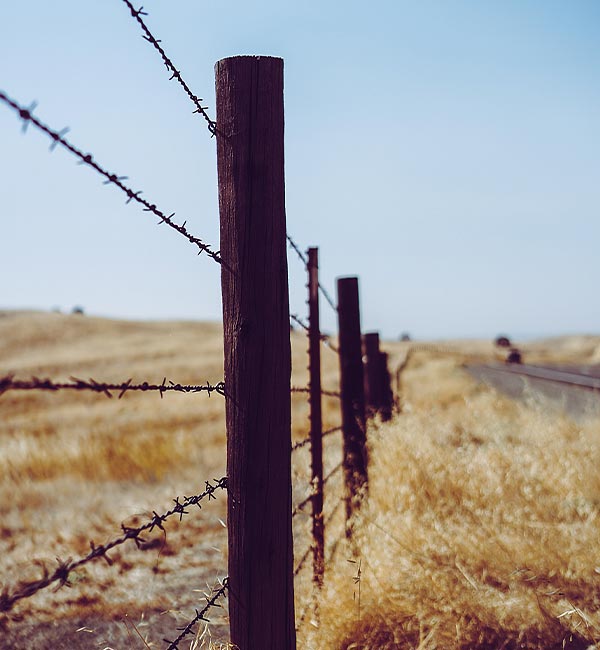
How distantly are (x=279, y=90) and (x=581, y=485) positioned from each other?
11.8 feet

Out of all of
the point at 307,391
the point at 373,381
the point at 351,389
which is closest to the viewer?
the point at 307,391

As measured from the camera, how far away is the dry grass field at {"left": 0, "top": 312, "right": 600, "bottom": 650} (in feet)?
9.73

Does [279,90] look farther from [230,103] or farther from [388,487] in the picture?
[388,487]

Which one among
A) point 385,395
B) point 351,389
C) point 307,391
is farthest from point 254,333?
point 385,395

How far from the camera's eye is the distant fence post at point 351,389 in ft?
14.6

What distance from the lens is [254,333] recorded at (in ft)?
7.16

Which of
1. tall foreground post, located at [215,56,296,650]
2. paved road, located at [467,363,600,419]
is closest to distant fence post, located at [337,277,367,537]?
tall foreground post, located at [215,56,296,650]

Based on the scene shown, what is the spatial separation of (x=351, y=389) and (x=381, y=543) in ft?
4.05

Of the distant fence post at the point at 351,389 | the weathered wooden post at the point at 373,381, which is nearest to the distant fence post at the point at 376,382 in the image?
the weathered wooden post at the point at 373,381

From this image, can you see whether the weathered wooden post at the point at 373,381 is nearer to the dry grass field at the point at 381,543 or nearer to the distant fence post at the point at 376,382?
the distant fence post at the point at 376,382

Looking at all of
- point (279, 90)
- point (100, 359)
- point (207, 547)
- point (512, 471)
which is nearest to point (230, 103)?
point (279, 90)

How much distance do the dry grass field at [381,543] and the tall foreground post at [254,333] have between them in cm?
63

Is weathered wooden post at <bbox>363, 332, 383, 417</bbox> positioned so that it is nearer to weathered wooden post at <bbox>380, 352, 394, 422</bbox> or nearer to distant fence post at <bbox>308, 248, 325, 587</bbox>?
weathered wooden post at <bbox>380, 352, 394, 422</bbox>

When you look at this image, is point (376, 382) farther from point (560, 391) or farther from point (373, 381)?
point (560, 391)
